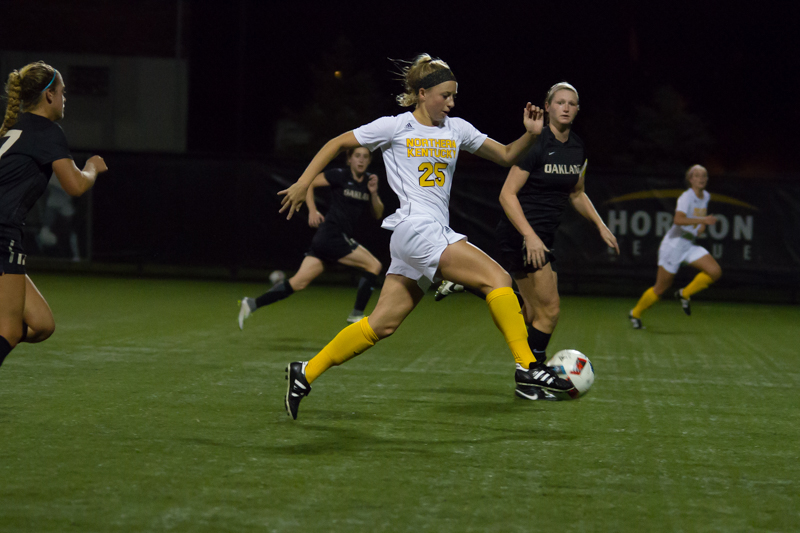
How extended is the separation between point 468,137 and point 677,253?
6.68m

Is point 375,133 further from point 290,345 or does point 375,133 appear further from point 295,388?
point 290,345

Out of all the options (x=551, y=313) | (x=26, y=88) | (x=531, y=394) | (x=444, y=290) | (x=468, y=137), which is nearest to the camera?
(x=26, y=88)

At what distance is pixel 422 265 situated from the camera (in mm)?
5227

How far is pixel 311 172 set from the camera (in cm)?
505

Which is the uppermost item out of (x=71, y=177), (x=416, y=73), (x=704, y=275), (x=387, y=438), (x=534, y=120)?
(x=416, y=73)

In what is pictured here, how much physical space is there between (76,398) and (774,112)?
54.5m

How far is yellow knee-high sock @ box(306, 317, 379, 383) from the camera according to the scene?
211 inches

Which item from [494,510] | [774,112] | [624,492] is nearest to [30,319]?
[494,510]

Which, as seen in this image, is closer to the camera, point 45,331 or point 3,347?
point 3,347

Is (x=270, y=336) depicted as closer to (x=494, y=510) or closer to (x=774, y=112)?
(x=494, y=510)

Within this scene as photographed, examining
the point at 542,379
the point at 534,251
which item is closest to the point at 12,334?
the point at 542,379

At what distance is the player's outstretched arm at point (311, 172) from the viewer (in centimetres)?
494

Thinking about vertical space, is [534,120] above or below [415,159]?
above

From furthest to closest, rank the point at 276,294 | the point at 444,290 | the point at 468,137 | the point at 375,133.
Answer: the point at 276,294 → the point at 444,290 → the point at 468,137 → the point at 375,133
